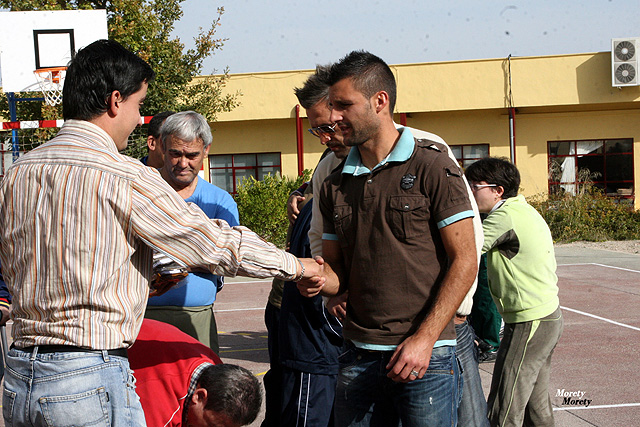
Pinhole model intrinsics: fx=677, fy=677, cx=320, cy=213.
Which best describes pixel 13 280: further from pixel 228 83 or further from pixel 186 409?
pixel 228 83

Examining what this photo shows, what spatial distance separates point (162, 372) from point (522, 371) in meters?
2.23

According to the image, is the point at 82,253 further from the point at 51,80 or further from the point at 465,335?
the point at 51,80

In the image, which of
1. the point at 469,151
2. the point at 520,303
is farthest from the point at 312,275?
the point at 469,151

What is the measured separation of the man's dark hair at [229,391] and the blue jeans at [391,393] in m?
0.46

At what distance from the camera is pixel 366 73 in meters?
2.88

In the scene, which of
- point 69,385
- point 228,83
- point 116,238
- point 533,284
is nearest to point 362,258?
point 116,238

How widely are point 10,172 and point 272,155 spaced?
2515 cm

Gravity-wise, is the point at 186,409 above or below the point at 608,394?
above

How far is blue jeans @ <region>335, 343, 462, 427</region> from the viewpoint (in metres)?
2.73

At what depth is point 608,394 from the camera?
20.4 feet

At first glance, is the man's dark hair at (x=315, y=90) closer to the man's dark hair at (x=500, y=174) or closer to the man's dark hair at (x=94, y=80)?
the man's dark hair at (x=500, y=174)

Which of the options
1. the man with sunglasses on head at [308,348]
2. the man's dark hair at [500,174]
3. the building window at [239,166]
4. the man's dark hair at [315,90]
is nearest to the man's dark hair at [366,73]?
the man with sunglasses on head at [308,348]

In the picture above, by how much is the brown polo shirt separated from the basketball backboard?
13408 mm

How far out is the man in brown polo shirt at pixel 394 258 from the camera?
2.69m
